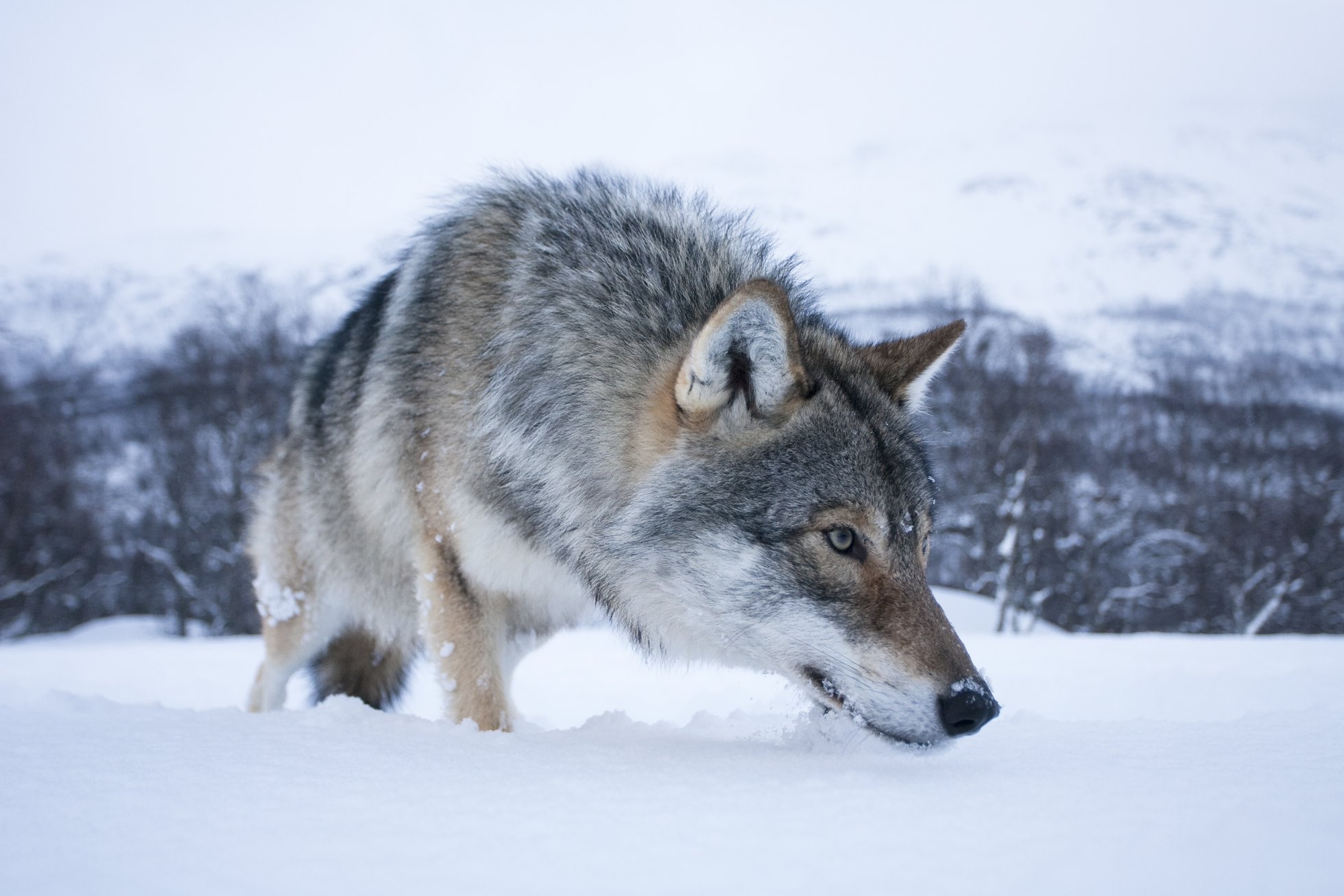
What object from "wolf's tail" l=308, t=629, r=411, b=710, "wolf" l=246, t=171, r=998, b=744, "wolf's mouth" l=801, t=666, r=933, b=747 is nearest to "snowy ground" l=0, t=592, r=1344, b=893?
"wolf's mouth" l=801, t=666, r=933, b=747

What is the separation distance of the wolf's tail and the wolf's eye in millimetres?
2533

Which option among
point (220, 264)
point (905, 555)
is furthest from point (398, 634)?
point (220, 264)

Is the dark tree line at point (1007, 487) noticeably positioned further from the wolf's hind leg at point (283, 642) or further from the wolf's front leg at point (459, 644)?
the wolf's front leg at point (459, 644)

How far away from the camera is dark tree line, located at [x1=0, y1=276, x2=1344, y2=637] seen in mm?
17609

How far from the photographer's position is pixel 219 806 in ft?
4.38

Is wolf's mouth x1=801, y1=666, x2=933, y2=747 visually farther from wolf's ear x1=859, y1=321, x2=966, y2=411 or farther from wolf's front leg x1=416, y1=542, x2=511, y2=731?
wolf's front leg x1=416, y1=542, x2=511, y2=731

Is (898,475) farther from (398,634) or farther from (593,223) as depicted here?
(398,634)

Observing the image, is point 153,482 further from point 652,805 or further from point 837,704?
point 652,805

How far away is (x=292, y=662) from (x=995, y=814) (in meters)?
3.23

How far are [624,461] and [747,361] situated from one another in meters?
0.47

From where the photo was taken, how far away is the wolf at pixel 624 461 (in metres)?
1.97

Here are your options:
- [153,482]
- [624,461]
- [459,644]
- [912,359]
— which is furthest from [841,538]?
[153,482]

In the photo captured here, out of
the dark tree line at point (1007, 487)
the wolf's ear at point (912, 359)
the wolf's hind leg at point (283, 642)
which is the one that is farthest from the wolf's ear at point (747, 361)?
the dark tree line at point (1007, 487)

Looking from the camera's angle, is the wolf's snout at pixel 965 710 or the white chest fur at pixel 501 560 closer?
the wolf's snout at pixel 965 710
